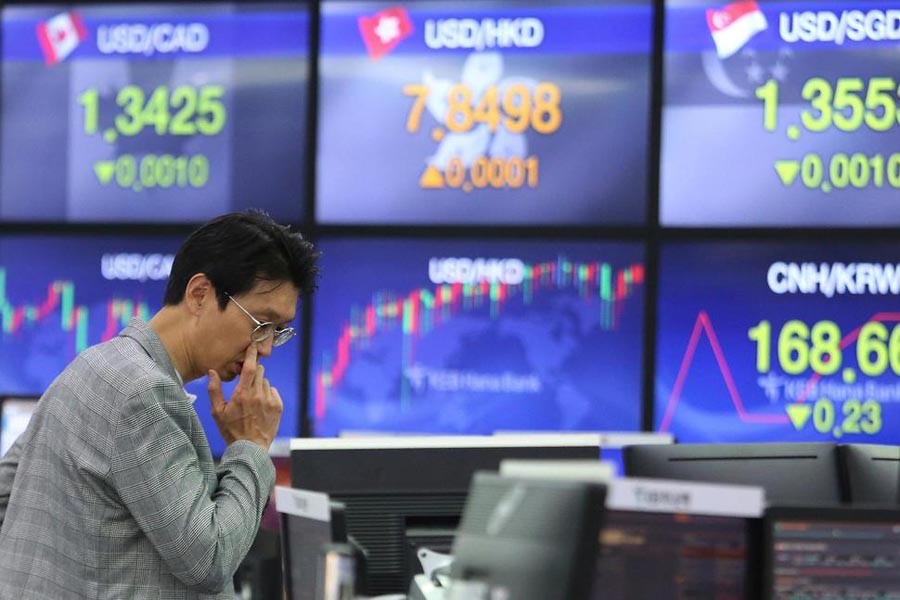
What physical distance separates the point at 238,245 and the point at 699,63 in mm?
2773

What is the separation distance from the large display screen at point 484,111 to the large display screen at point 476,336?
142 millimetres

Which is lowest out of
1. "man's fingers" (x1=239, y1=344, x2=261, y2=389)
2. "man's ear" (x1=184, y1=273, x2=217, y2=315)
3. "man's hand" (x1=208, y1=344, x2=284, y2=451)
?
"man's hand" (x1=208, y1=344, x2=284, y2=451)

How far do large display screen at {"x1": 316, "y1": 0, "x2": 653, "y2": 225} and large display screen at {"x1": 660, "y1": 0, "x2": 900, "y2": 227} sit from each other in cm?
16

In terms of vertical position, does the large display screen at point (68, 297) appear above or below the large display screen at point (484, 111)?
below

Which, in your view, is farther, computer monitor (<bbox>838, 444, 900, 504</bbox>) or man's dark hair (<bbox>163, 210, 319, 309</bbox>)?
computer monitor (<bbox>838, 444, 900, 504</bbox>)

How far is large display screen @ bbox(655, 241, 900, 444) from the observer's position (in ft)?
14.1

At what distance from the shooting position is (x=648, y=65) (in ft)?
14.7

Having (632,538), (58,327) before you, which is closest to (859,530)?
(632,538)

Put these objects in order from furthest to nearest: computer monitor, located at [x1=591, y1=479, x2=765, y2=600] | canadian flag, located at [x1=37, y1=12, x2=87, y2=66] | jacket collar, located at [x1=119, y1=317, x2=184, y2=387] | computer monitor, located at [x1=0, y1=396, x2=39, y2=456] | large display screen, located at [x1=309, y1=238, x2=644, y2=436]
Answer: canadian flag, located at [x1=37, y1=12, x2=87, y2=66], large display screen, located at [x1=309, y1=238, x2=644, y2=436], computer monitor, located at [x1=0, y1=396, x2=39, y2=456], jacket collar, located at [x1=119, y1=317, x2=184, y2=387], computer monitor, located at [x1=591, y1=479, x2=765, y2=600]

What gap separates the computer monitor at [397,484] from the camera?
7.03 feet

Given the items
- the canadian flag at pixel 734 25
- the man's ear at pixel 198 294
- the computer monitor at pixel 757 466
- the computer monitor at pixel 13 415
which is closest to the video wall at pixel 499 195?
the canadian flag at pixel 734 25

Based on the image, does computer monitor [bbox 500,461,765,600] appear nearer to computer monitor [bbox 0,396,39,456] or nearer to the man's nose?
the man's nose

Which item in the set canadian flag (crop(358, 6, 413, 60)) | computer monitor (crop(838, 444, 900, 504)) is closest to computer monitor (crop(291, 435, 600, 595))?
computer monitor (crop(838, 444, 900, 504))

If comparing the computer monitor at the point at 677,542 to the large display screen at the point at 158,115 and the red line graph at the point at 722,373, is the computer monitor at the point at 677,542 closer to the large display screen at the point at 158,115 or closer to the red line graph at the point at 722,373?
the red line graph at the point at 722,373
